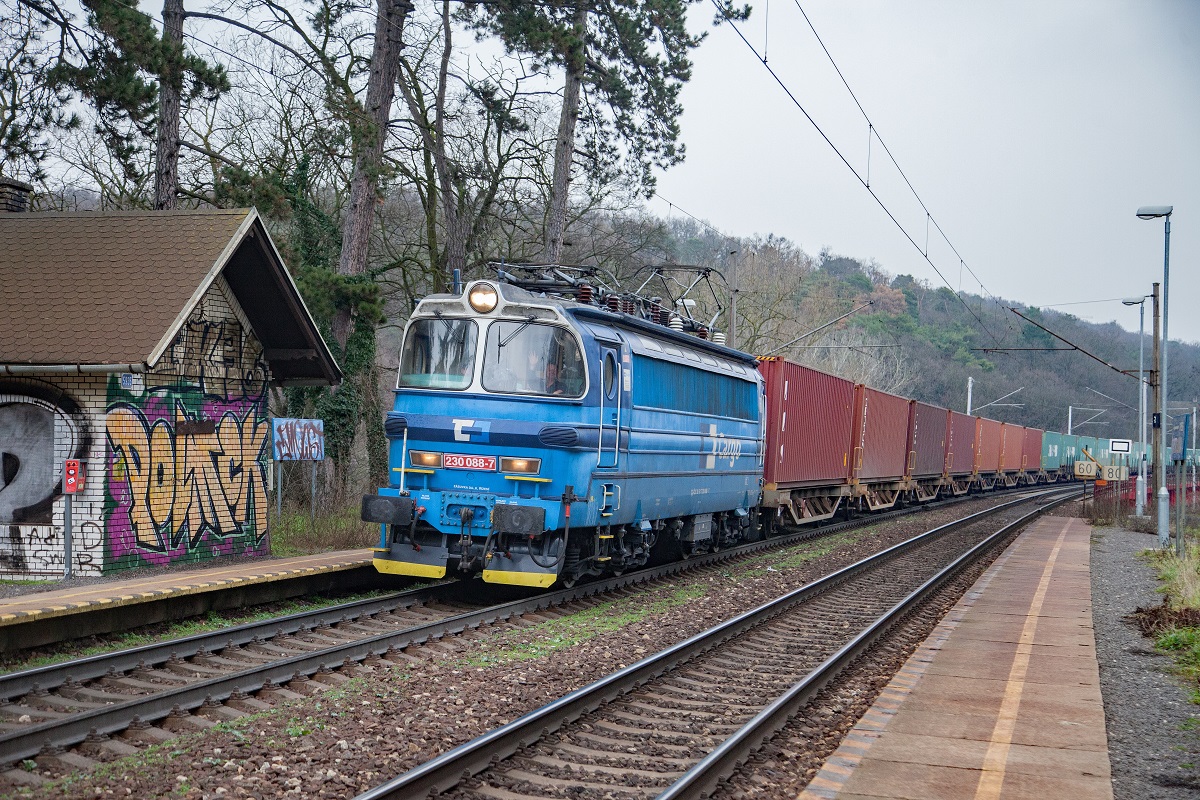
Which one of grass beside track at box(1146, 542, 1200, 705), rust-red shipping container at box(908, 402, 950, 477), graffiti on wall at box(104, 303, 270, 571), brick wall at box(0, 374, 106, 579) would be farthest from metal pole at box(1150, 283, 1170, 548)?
brick wall at box(0, 374, 106, 579)

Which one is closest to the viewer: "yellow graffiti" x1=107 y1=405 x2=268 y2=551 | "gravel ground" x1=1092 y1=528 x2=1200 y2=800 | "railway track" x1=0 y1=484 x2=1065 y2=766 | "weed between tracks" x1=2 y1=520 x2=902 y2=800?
"weed between tracks" x1=2 y1=520 x2=902 y2=800

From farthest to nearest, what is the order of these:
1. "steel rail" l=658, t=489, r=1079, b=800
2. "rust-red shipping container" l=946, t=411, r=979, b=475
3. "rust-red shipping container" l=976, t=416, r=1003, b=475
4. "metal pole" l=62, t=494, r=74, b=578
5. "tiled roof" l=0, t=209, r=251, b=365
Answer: "rust-red shipping container" l=976, t=416, r=1003, b=475
"rust-red shipping container" l=946, t=411, r=979, b=475
"tiled roof" l=0, t=209, r=251, b=365
"metal pole" l=62, t=494, r=74, b=578
"steel rail" l=658, t=489, r=1079, b=800

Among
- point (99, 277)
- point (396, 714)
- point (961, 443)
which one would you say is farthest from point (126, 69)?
point (961, 443)

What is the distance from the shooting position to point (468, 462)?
12188 mm

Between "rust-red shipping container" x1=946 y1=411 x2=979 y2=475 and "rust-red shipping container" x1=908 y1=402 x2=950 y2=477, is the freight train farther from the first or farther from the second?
"rust-red shipping container" x1=946 y1=411 x2=979 y2=475

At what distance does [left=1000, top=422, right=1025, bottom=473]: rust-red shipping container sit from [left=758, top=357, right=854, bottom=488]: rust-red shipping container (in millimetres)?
25508

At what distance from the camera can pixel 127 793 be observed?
5809 millimetres

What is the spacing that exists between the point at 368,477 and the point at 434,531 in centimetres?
1384

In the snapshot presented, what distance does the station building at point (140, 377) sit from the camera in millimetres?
12961

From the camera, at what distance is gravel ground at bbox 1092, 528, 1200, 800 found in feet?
22.2

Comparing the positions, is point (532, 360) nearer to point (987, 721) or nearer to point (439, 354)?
point (439, 354)

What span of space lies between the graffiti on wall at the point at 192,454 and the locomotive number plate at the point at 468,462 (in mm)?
4010

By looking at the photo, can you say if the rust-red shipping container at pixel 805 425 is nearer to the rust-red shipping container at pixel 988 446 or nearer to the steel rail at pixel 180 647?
the steel rail at pixel 180 647

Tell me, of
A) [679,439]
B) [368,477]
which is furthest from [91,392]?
[368,477]
